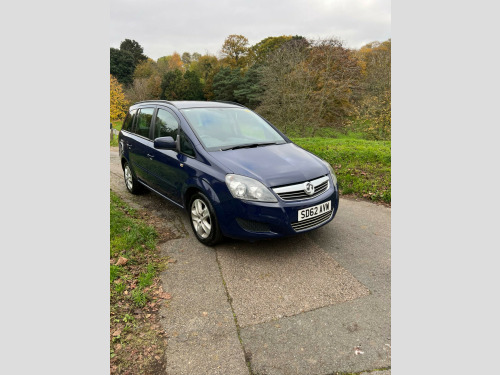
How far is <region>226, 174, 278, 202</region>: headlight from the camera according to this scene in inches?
135

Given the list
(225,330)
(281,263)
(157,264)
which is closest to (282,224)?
(281,263)

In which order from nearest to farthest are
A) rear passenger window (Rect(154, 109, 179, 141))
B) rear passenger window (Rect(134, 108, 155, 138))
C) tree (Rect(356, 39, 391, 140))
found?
1. rear passenger window (Rect(154, 109, 179, 141))
2. rear passenger window (Rect(134, 108, 155, 138))
3. tree (Rect(356, 39, 391, 140))

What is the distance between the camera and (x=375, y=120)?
16422 mm

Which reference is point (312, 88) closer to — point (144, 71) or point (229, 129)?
point (229, 129)

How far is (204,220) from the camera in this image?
399 centimetres

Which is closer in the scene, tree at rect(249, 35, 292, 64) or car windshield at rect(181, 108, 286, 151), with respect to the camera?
A: car windshield at rect(181, 108, 286, 151)

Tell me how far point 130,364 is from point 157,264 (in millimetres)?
1433

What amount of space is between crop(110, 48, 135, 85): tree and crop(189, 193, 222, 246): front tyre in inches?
2101

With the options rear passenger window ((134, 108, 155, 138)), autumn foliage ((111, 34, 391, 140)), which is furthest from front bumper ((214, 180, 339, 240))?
autumn foliage ((111, 34, 391, 140))

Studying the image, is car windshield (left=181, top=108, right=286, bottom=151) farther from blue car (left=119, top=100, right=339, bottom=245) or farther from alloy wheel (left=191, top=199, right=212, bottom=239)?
alloy wheel (left=191, top=199, right=212, bottom=239)

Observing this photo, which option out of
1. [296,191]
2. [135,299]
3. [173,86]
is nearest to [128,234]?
[135,299]

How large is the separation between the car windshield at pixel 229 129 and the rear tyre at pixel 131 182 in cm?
215

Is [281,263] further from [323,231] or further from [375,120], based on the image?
[375,120]

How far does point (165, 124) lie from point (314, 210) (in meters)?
2.65
